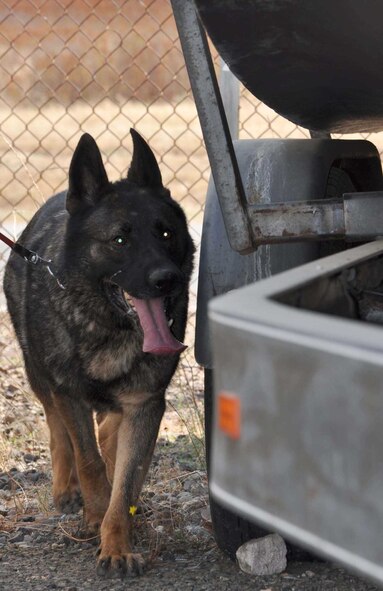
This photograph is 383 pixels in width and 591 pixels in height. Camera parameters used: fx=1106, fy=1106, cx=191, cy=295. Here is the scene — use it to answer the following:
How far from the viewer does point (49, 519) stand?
394 cm

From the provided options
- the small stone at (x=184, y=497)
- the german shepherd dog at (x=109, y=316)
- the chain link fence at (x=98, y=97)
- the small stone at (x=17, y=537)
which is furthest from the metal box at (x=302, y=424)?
the chain link fence at (x=98, y=97)

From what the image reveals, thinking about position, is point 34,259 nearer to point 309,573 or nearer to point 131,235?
point 131,235

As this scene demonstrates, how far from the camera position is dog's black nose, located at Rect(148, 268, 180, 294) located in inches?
134

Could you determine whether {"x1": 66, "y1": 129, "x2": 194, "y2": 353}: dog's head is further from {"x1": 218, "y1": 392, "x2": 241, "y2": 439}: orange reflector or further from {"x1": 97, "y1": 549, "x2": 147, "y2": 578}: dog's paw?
{"x1": 218, "y1": 392, "x2": 241, "y2": 439}: orange reflector

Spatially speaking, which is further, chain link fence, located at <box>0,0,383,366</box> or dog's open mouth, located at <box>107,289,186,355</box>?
chain link fence, located at <box>0,0,383,366</box>

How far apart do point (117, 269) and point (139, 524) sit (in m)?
0.87

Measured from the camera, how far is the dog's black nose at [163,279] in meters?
3.41

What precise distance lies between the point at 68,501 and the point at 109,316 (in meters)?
0.77

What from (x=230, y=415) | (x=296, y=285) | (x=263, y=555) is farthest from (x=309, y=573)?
(x=230, y=415)

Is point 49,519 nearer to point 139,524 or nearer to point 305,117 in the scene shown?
point 139,524

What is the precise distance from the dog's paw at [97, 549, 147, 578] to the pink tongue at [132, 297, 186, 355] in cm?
63

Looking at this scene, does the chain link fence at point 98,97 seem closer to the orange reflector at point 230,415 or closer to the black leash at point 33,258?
the black leash at point 33,258

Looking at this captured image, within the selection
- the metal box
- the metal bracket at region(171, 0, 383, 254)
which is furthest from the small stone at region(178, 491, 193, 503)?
the metal box

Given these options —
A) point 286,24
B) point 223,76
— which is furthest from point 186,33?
point 223,76
